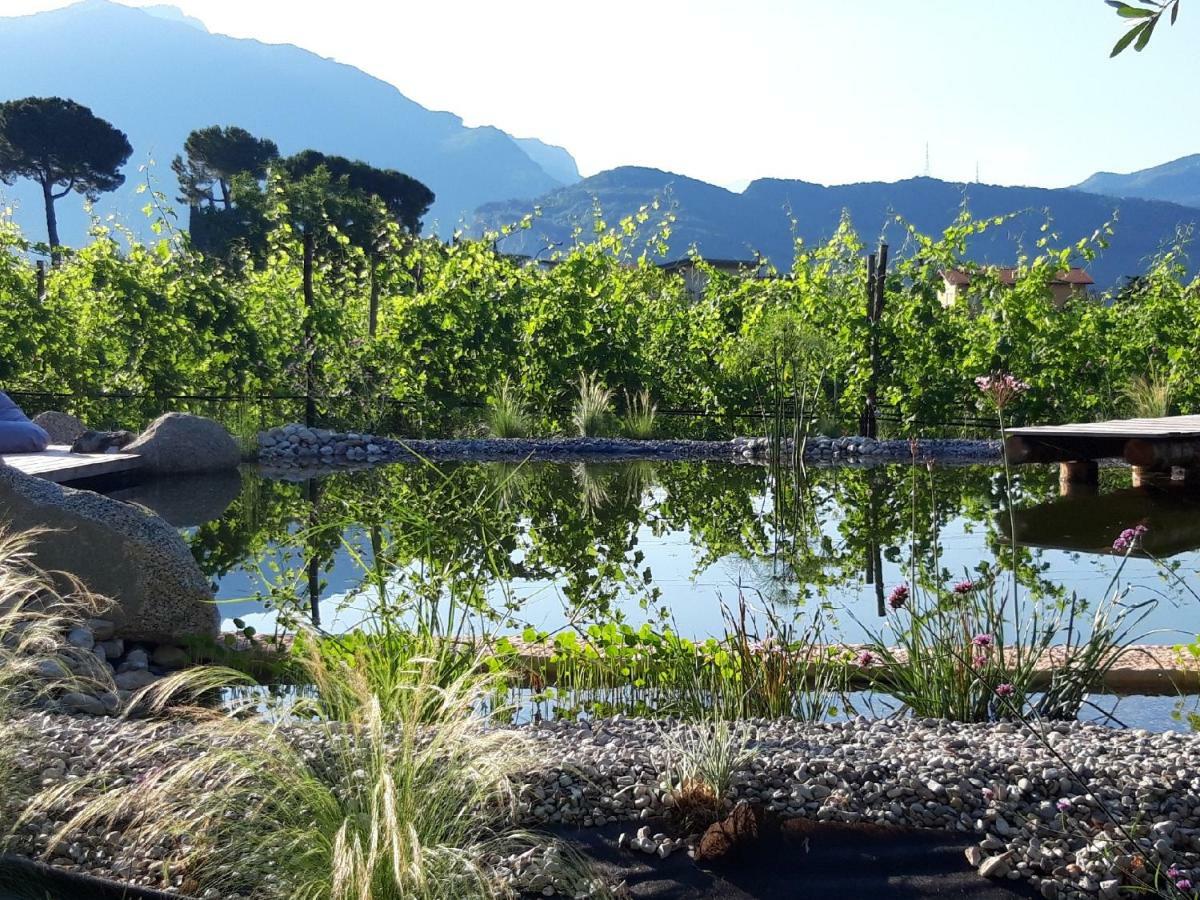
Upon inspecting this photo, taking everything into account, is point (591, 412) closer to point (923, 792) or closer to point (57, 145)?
point (923, 792)

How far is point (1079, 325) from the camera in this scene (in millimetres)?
10992

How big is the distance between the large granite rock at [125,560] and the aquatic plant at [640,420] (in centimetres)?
718

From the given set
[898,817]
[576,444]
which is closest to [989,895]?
[898,817]

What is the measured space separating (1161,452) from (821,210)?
458 feet

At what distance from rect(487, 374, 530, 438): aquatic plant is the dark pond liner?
9.10 metres

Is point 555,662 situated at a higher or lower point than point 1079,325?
lower

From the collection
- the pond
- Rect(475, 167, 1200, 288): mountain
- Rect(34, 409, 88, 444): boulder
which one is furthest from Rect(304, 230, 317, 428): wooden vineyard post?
Rect(475, 167, 1200, 288): mountain

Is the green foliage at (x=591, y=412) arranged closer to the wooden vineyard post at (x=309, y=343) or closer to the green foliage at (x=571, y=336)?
the green foliage at (x=571, y=336)

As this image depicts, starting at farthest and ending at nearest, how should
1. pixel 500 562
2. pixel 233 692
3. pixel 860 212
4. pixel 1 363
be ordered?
pixel 860 212
pixel 1 363
pixel 500 562
pixel 233 692

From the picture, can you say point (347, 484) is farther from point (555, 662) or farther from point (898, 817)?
point (898, 817)

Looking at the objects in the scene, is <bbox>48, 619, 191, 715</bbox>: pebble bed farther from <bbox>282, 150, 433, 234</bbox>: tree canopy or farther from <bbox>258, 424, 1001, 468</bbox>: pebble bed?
<bbox>282, 150, 433, 234</bbox>: tree canopy

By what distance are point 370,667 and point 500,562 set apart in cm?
261

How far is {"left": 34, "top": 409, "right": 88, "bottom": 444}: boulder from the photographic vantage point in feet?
32.5

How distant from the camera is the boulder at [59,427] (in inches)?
390
